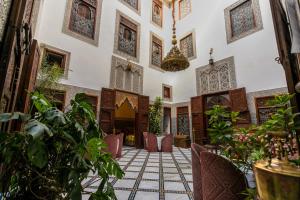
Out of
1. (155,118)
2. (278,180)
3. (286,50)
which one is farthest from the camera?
(155,118)

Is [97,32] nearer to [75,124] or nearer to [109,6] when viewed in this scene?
[109,6]

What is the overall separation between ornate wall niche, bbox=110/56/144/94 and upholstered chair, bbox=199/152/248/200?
5.29m

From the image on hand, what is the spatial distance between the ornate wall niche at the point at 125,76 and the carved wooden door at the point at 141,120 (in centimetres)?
49

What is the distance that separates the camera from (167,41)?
886 centimetres

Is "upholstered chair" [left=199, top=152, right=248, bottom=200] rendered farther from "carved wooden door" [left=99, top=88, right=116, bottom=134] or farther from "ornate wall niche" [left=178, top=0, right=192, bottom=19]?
"ornate wall niche" [left=178, top=0, right=192, bottom=19]

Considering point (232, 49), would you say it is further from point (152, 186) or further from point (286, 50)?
point (152, 186)

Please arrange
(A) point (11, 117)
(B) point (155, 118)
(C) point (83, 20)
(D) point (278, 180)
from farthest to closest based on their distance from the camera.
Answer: (B) point (155, 118)
(C) point (83, 20)
(A) point (11, 117)
(D) point (278, 180)

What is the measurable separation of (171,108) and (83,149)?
760 centimetres

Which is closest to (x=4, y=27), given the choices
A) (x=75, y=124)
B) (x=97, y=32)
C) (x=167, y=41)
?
(x=75, y=124)

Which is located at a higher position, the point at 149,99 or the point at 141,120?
the point at 149,99

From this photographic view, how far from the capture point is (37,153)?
68 cm

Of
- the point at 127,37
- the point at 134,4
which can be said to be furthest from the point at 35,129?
the point at 134,4

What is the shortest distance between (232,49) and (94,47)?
5411 mm

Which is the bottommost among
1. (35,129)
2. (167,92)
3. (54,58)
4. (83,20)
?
(35,129)
